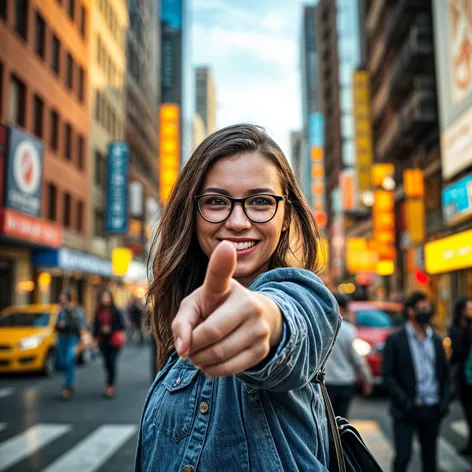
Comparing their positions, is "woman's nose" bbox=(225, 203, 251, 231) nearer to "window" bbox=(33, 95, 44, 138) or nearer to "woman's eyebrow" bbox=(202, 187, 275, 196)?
"woman's eyebrow" bbox=(202, 187, 275, 196)

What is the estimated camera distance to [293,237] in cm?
186

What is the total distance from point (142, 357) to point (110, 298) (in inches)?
349

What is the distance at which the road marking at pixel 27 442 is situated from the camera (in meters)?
6.47

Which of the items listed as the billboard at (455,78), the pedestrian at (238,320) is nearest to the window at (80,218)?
the billboard at (455,78)

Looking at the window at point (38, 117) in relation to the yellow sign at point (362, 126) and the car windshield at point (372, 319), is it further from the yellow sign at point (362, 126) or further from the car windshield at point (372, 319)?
the yellow sign at point (362, 126)

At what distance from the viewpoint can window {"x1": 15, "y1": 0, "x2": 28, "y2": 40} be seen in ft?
75.4

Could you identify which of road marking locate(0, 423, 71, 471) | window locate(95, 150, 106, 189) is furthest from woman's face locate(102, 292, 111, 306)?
window locate(95, 150, 106, 189)

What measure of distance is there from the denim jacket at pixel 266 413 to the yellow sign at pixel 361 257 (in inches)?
1540

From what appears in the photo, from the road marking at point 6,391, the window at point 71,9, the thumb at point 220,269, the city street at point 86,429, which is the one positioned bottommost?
the road marking at point 6,391

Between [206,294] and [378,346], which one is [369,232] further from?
[206,294]

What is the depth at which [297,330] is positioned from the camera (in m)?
1.23

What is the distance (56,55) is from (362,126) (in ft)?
72.1

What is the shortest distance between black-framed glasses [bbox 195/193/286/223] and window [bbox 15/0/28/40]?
80.0 feet

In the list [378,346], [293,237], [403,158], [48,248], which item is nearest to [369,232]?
[403,158]
